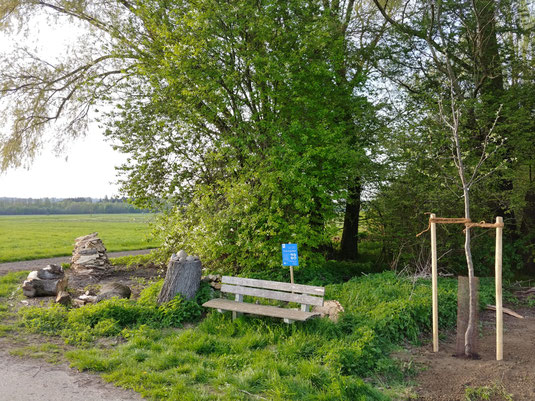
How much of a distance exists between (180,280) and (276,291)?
1743 millimetres

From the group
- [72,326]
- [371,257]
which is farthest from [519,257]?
[72,326]

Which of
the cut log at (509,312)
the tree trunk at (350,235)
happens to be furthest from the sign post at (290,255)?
the tree trunk at (350,235)

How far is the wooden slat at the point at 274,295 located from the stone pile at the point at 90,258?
5.82 m

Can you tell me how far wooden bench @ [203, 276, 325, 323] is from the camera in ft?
20.9

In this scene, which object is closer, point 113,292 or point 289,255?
point 289,255

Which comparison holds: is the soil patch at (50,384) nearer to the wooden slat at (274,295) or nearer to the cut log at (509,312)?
the wooden slat at (274,295)

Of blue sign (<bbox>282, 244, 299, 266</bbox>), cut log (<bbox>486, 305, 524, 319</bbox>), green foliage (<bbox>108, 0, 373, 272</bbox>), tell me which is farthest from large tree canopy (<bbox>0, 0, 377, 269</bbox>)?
cut log (<bbox>486, 305, 524, 319</bbox>)

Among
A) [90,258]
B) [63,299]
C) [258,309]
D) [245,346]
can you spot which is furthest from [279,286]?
[90,258]

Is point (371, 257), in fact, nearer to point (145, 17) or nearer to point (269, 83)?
point (269, 83)

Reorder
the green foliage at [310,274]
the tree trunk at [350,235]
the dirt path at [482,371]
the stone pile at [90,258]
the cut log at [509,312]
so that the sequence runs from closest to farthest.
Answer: the dirt path at [482,371]
the cut log at [509,312]
the green foliage at [310,274]
the stone pile at [90,258]
the tree trunk at [350,235]

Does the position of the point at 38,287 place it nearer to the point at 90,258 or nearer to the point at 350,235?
the point at 90,258

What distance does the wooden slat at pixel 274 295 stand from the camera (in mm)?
6479

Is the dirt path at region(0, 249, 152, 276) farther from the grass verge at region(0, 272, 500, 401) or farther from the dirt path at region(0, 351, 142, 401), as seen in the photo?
the dirt path at region(0, 351, 142, 401)

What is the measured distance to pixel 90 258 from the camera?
11828 mm
